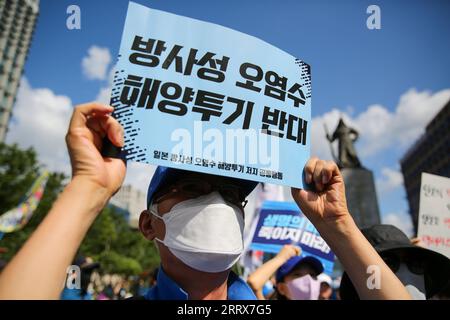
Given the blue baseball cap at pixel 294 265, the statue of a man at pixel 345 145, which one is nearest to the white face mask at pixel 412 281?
the blue baseball cap at pixel 294 265

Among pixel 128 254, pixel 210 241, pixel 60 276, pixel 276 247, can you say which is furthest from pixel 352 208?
pixel 128 254

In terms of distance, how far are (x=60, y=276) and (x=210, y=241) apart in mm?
676

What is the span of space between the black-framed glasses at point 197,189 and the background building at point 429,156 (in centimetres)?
5813

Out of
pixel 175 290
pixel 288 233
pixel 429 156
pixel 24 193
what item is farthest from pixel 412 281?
pixel 429 156

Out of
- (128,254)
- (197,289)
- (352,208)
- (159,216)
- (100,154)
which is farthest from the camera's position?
(128,254)

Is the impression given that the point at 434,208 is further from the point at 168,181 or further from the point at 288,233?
the point at 168,181

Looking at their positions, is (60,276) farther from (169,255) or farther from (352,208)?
(352,208)

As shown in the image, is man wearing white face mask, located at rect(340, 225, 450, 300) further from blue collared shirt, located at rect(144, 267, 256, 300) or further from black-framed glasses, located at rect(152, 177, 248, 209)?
black-framed glasses, located at rect(152, 177, 248, 209)

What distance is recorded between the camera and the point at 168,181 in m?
1.51

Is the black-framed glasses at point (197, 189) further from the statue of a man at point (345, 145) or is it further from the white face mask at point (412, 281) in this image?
the statue of a man at point (345, 145)

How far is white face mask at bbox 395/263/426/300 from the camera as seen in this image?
6.19 ft

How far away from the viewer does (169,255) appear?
4.79 feet

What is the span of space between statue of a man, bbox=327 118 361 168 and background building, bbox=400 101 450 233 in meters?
44.5

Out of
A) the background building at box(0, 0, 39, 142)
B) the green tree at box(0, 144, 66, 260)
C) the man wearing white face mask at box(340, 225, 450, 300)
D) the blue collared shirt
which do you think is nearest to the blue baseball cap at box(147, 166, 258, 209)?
the blue collared shirt
